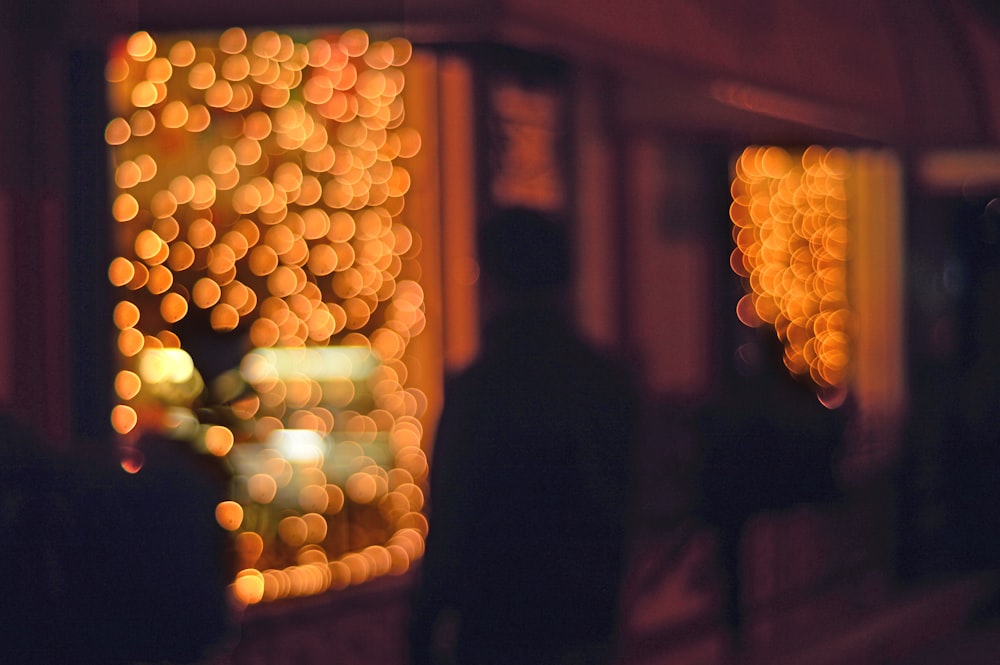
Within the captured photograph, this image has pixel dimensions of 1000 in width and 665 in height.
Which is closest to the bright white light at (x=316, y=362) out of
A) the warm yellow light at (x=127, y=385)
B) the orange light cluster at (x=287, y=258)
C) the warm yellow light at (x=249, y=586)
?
the orange light cluster at (x=287, y=258)

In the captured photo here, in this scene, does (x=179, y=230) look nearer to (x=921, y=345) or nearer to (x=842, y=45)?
(x=842, y=45)

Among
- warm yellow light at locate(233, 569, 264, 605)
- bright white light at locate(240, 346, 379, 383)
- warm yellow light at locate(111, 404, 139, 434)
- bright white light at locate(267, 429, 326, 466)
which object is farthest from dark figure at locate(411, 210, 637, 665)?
bright white light at locate(240, 346, 379, 383)

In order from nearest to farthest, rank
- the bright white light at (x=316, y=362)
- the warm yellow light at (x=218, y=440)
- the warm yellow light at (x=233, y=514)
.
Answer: the warm yellow light at (x=233, y=514)
the warm yellow light at (x=218, y=440)
the bright white light at (x=316, y=362)

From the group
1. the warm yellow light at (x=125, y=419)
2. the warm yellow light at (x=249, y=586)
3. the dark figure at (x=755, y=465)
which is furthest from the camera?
the warm yellow light at (x=125, y=419)

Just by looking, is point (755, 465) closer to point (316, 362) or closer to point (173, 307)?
point (316, 362)

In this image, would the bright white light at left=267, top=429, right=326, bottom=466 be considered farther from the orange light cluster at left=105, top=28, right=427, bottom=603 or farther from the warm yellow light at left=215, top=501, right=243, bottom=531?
the warm yellow light at left=215, top=501, right=243, bottom=531

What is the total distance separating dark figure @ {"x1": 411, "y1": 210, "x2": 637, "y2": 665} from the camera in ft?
8.44

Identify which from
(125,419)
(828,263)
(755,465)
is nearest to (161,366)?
(125,419)

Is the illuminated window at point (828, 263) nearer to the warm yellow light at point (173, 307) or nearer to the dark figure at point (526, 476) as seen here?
the warm yellow light at point (173, 307)

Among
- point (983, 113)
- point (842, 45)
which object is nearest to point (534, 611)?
point (842, 45)

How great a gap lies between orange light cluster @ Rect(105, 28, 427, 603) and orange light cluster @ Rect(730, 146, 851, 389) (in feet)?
11.1

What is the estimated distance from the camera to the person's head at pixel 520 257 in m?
2.61

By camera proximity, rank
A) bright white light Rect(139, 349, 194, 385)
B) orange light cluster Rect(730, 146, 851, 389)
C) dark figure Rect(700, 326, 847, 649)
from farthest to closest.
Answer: orange light cluster Rect(730, 146, 851, 389) < bright white light Rect(139, 349, 194, 385) < dark figure Rect(700, 326, 847, 649)

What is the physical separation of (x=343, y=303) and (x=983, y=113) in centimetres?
283
